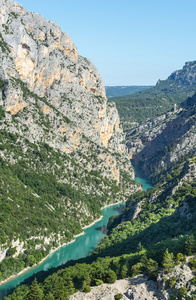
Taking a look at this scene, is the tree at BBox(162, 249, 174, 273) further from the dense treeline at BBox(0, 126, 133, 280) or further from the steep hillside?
the steep hillside

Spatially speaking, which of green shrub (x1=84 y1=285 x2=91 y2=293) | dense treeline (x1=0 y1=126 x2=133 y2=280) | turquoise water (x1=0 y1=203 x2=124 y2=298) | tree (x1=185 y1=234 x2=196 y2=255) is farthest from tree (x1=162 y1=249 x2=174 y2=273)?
dense treeline (x1=0 y1=126 x2=133 y2=280)

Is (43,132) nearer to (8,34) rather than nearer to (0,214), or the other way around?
(8,34)

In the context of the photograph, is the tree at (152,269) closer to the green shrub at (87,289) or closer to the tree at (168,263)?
the tree at (168,263)

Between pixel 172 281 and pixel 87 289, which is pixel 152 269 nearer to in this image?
pixel 172 281

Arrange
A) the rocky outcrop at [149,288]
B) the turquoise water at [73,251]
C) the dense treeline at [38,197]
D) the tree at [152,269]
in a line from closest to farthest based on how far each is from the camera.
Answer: the rocky outcrop at [149,288] < the tree at [152,269] < the turquoise water at [73,251] < the dense treeline at [38,197]

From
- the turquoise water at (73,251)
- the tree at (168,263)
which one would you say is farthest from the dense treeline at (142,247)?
the turquoise water at (73,251)

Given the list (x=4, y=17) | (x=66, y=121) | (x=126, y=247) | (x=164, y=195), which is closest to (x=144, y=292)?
(x=126, y=247)
